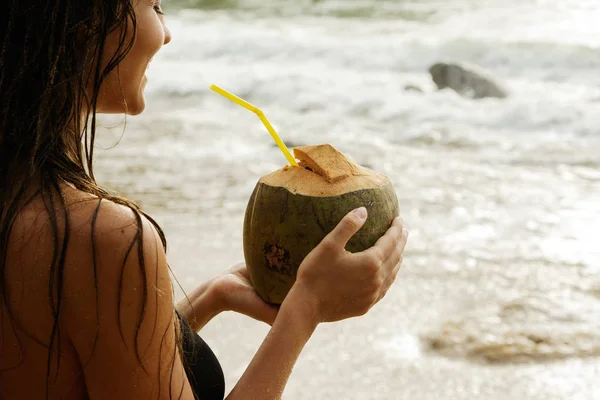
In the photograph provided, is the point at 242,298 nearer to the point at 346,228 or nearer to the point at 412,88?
the point at 346,228

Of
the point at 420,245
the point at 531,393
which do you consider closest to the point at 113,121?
the point at 420,245

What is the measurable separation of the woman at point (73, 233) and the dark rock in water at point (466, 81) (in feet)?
22.6

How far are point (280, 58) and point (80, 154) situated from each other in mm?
9526

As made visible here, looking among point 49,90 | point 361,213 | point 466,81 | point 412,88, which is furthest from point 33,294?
point 466,81

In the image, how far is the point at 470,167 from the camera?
5.05 metres

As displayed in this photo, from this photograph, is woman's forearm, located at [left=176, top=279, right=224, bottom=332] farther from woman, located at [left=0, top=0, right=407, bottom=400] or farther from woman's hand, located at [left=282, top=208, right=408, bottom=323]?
woman, located at [left=0, top=0, right=407, bottom=400]

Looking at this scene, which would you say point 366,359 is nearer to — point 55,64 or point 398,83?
point 55,64

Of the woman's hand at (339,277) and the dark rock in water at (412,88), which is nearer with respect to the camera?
the woman's hand at (339,277)

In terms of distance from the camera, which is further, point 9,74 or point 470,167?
point 470,167

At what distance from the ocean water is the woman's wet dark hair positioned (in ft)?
0.92

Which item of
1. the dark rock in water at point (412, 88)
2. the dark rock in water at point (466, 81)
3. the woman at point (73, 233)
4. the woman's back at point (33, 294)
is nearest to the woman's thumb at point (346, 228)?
the woman at point (73, 233)

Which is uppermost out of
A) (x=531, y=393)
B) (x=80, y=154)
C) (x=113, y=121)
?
(x=80, y=154)

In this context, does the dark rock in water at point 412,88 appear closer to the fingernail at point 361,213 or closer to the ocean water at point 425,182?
the ocean water at point 425,182

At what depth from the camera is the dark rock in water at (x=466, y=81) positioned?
784cm
